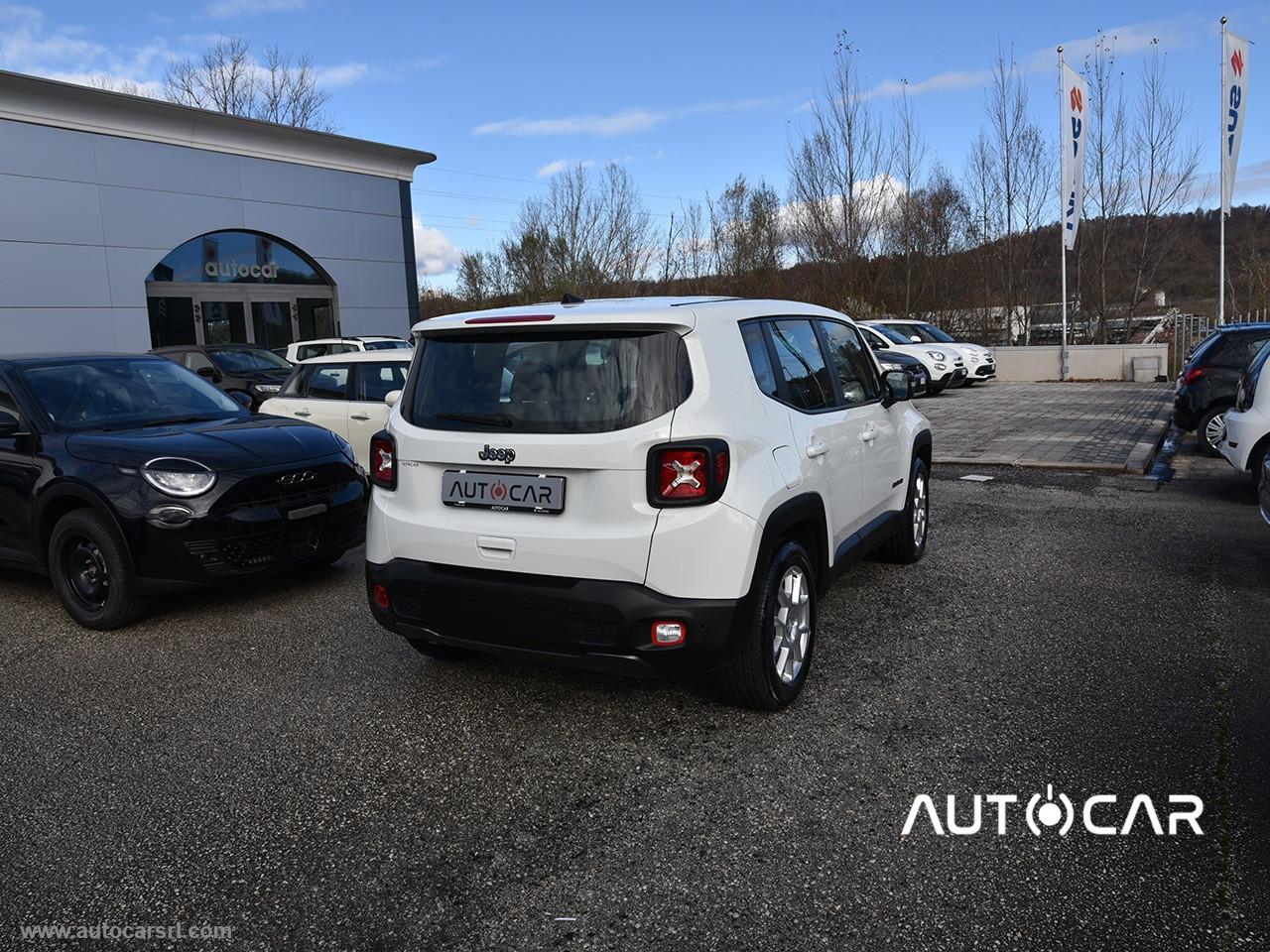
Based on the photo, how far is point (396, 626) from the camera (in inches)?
158

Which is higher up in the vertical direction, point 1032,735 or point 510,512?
point 510,512

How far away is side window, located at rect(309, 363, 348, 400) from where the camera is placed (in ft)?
31.5

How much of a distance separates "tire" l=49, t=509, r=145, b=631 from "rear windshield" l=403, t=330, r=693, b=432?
8.12 ft

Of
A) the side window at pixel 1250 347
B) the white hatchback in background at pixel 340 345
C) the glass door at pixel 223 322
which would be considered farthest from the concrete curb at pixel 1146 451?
the glass door at pixel 223 322

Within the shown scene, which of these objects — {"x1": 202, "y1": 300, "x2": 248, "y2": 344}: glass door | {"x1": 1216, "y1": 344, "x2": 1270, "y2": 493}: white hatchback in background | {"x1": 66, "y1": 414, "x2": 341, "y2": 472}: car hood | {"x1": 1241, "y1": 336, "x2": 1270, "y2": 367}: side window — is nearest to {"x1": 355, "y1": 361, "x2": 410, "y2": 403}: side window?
{"x1": 66, "y1": 414, "x2": 341, "y2": 472}: car hood

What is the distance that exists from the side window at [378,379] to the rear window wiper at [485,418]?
5778 millimetres

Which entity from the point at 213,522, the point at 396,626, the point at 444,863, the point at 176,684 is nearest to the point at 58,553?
the point at 213,522

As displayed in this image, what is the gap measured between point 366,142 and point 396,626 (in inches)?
877

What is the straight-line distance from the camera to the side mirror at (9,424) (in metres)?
5.50

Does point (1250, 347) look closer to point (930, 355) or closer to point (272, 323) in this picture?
point (930, 355)

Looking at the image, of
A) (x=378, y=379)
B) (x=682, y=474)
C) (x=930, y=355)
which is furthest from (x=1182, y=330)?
(x=682, y=474)

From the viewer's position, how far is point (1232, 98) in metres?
18.8

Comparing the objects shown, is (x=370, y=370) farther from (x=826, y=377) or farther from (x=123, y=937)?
(x=123, y=937)

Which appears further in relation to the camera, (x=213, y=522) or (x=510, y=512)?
(x=213, y=522)
